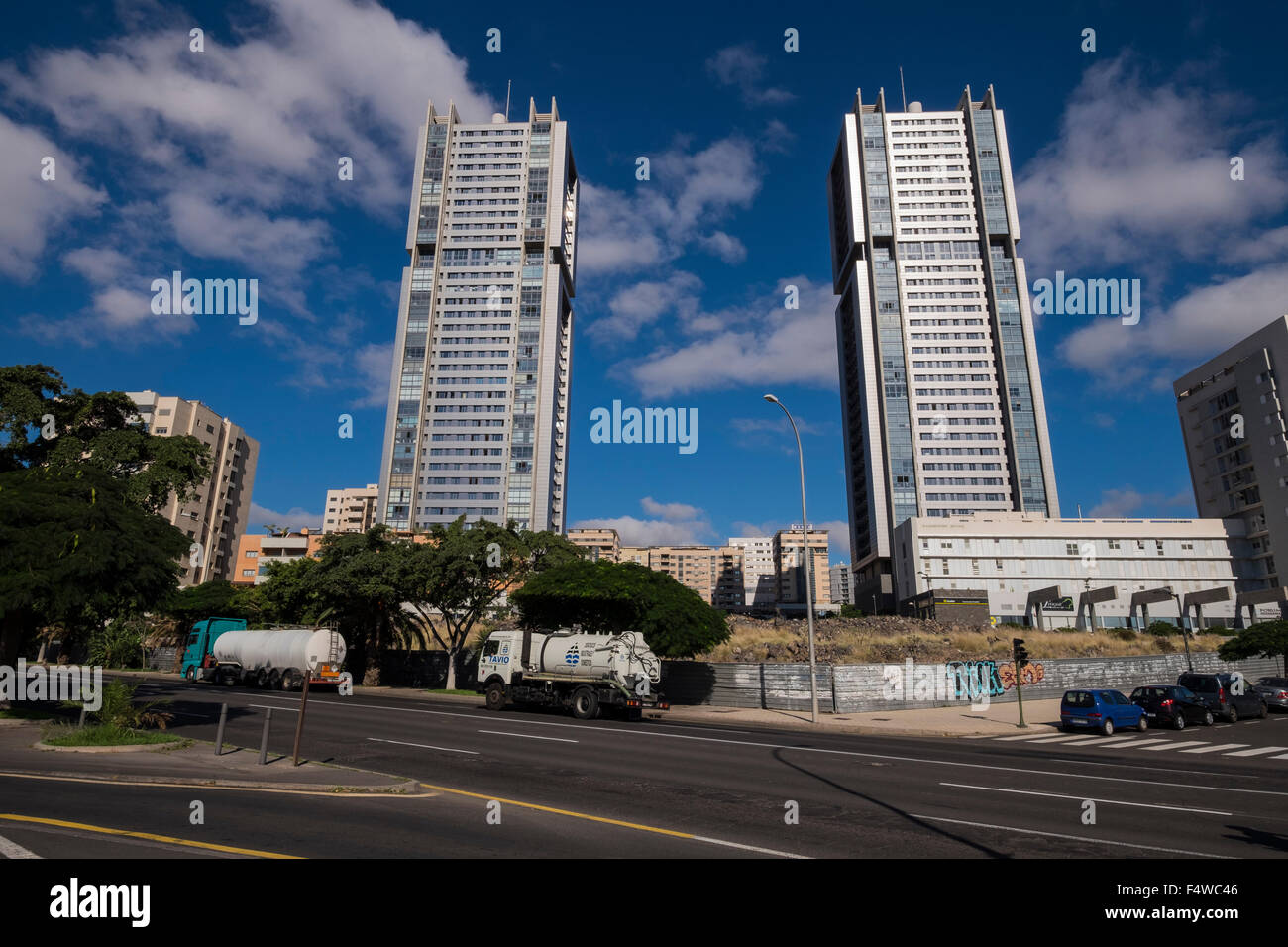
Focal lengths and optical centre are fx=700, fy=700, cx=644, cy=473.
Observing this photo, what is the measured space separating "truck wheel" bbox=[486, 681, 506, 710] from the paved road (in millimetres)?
6416

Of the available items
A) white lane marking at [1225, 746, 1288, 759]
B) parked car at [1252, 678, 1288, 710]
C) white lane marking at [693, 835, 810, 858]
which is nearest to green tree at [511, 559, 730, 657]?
white lane marking at [1225, 746, 1288, 759]

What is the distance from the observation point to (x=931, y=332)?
402 ft

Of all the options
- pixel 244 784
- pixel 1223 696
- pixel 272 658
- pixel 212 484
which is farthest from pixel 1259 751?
pixel 212 484

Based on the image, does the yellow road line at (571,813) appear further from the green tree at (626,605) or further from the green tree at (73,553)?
the green tree at (626,605)

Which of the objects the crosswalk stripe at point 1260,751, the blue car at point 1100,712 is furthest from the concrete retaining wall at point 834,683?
the crosswalk stripe at point 1260,751

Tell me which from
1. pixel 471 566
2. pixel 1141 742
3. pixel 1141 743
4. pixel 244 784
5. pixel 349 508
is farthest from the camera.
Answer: pixel 349 508

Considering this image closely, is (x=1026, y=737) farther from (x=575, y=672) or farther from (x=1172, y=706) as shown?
(x=575, y=672)

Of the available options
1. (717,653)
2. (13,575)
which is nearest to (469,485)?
(717,653)

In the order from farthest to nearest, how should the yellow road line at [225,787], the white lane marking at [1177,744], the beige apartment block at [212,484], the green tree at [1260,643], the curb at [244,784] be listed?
the beige apartment block at [212,484]
the green tree at [1260,643]
the white lane marking at [1177,744]
the curb at [244,784]
the yellow road line at [225,787]

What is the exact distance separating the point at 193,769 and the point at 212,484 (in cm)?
11170

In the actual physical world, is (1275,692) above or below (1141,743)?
above

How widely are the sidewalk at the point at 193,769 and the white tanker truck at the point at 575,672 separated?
12760 mm

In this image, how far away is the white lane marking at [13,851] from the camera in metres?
6.39
